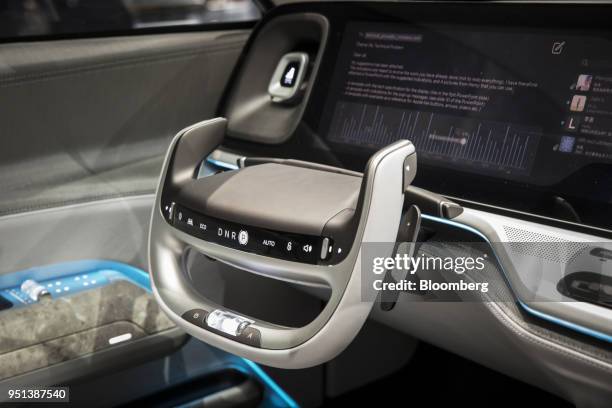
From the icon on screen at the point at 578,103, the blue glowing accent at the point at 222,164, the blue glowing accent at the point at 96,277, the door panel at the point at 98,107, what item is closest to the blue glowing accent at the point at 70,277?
the blue glowing accent at the point at 96,277

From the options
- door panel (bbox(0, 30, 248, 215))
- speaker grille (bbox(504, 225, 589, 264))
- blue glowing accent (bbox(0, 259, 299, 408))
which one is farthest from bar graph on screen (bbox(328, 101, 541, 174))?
blue glowing accent (bbox(0, 259, 299, 408))

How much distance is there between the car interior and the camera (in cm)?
87

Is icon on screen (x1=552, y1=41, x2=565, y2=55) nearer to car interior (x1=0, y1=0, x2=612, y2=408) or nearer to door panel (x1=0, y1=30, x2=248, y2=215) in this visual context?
car interior (x1=0, y1=0, x2=612, y2=408)

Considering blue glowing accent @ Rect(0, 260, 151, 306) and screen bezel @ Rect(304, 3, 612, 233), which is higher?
screen bezel @ Rect(304, 3, 612, 233)

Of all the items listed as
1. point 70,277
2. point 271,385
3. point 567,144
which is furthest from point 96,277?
point 567,144

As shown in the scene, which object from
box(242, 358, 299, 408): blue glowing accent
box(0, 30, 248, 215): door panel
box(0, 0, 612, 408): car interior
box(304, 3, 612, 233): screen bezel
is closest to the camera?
box(0, 0, 612, 408): car interior

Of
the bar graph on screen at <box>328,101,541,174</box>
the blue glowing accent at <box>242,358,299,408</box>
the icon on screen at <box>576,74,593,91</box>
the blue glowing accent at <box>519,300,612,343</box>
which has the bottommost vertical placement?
the blue glowing accent at <box>242,358,299,408</box>

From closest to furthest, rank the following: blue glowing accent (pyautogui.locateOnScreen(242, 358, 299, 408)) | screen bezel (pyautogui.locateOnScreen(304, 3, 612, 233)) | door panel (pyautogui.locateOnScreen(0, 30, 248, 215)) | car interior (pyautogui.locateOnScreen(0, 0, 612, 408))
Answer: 1. car interior (pyautogui.locateOnScreen(0, 0, 612, 408))
2. screen bezel (pyautogui.locateOnScreen(304, 3, 612, 233))
3. door panel (pyautogui.locateOnScreen(0, 30, 248, 215))
4. blue glowing accent (pyautogui.locateOnScreen(242, 358, 299, 408))

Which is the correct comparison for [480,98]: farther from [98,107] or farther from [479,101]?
[98,107]

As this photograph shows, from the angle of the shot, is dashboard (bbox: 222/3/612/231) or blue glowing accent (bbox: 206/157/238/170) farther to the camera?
blue glowing accent (bbox: 206/157/238/170)

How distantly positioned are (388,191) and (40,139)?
0.85m

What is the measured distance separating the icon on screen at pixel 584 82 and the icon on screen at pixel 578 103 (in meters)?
0.01

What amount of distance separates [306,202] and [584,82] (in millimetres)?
508

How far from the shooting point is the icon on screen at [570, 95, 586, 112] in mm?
1019
